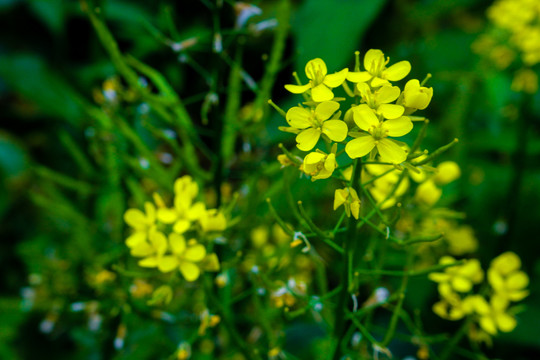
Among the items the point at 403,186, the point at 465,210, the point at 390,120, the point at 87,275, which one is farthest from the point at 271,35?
the point at 390,120

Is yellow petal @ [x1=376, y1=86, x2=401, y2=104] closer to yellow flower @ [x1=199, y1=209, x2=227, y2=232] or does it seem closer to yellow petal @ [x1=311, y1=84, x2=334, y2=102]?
yellow petal @ [x1=311, y1=84, x2=334, y2=102]

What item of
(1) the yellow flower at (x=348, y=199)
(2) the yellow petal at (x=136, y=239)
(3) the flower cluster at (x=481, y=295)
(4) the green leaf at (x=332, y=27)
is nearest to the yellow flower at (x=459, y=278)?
(3) the flower cluster at (x=481, y=295)

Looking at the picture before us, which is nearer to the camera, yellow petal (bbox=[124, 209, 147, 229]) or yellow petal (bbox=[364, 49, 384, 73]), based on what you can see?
yellow petal (bbox=[364, 49, 384, 73])

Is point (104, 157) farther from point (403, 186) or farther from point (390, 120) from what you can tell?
point (390, 120)

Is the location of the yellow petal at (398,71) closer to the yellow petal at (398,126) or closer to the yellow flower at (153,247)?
the yellow petal at (398,126)

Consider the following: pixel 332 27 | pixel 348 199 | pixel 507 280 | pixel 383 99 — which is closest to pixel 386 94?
pixel 383 99

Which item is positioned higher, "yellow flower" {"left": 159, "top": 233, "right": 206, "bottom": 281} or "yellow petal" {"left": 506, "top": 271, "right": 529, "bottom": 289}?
"yellow flower" {"left": 159, "top": 233, "right": 206, "bottom": 281}

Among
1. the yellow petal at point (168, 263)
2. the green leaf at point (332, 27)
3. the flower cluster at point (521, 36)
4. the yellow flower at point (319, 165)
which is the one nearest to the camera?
the yellow flower at point (319, 165)

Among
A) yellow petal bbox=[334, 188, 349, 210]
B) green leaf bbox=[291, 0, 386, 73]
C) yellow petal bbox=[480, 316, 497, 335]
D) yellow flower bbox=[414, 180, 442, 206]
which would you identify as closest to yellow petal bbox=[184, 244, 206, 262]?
yellow petal bbox=[334, 188, 349, 210]
